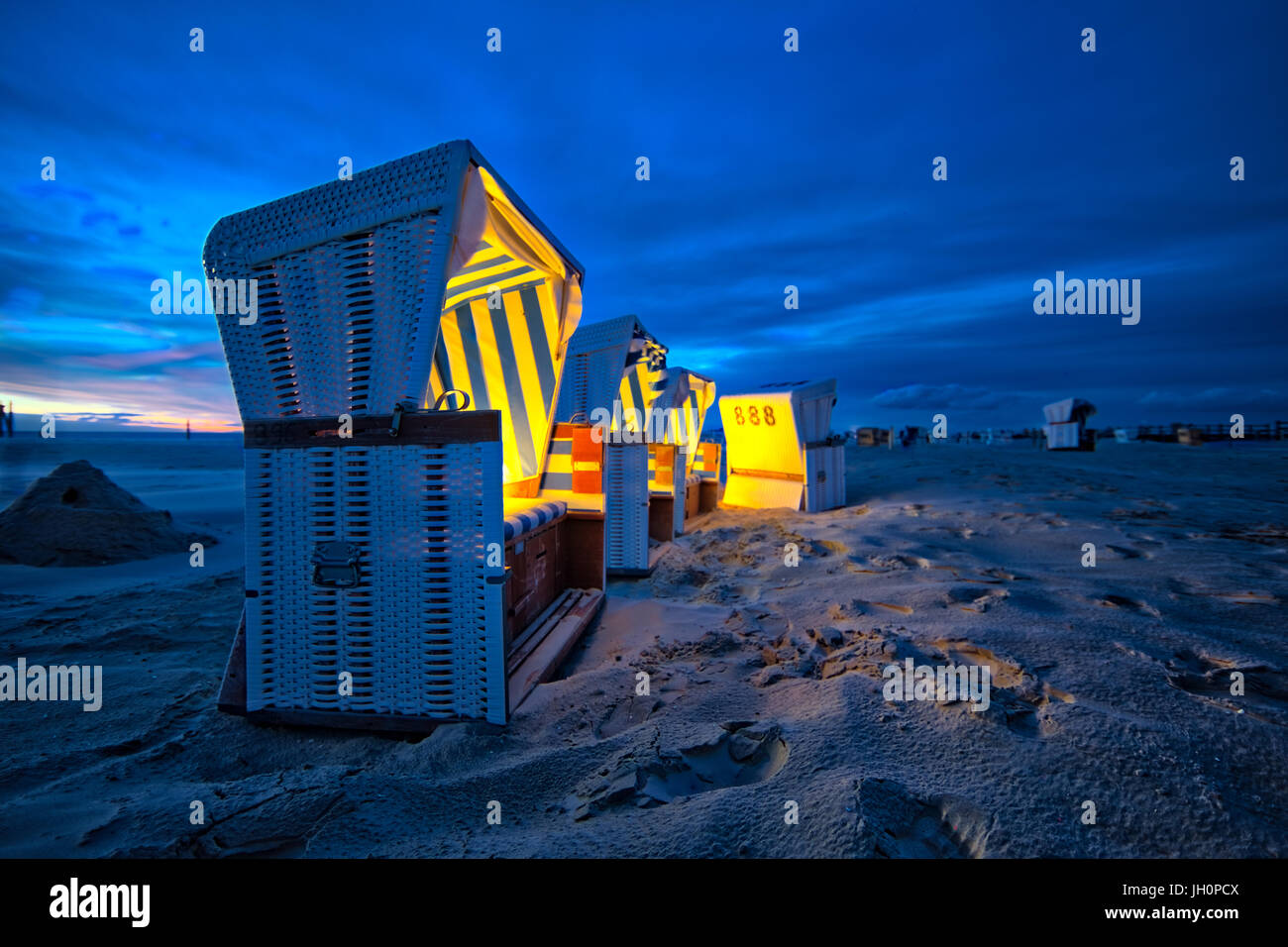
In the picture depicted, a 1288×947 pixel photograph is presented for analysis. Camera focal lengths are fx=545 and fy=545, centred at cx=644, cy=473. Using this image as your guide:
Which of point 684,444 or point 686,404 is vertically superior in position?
point 686,404

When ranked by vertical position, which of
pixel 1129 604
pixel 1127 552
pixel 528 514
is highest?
pixel 528 514

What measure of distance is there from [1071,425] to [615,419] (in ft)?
78.2

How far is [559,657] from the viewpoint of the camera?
4031mm

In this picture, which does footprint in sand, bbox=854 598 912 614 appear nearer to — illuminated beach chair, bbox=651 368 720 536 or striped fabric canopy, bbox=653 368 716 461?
illuminated beach chair, bbox=651 368 720 536

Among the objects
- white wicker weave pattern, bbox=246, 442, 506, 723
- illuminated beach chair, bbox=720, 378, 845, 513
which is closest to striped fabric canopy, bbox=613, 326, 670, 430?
illuminated beach chair, bbox=720, 378, 845, 513

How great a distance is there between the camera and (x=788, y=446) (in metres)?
11.5

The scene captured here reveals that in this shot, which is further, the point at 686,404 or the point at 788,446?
the point at 686,404

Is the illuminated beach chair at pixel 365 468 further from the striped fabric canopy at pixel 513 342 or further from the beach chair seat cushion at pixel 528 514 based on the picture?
the striped fabric canopy at pixel 513 342

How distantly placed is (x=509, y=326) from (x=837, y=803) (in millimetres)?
5137

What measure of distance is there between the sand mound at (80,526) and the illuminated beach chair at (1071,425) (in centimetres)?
2885

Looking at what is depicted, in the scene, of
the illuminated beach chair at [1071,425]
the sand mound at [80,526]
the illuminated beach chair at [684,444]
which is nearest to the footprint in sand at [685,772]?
the illuminated beach chair at [684,444]

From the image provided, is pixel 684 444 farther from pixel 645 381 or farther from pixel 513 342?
pixel 513 342

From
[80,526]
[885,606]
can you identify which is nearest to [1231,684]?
[885,606]
